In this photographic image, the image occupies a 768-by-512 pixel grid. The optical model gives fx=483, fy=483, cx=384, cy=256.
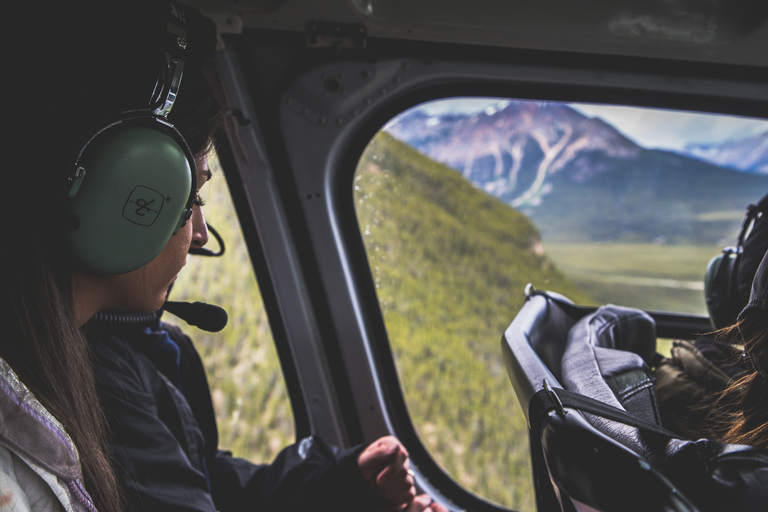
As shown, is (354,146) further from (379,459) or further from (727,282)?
(727,282)

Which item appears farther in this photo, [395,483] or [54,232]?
[395,483]

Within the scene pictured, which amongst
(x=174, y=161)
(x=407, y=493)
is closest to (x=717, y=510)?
(x=174, y=161)

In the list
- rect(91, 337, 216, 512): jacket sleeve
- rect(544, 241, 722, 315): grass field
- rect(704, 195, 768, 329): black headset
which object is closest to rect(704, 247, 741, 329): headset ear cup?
rect(704, 195, 768, 329): black headset

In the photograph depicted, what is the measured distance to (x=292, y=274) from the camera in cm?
195

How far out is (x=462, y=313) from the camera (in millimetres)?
2195

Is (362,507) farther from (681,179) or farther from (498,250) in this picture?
(681,179)

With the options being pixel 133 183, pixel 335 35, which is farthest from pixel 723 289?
pixel 133 183

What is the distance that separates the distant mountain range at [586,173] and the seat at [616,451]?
1071mm

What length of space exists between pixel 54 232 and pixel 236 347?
1.35 meters

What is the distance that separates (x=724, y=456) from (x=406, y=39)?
1.49 metres

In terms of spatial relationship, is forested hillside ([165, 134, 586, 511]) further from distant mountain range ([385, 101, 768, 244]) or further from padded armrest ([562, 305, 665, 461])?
padded armrest ([562, 305, 665, 461])

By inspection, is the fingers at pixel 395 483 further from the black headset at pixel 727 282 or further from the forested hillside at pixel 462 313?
the black headset at pixel 727 282

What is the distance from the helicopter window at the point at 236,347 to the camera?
1.97 metres

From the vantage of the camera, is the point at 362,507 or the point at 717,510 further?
the point at 362,507
